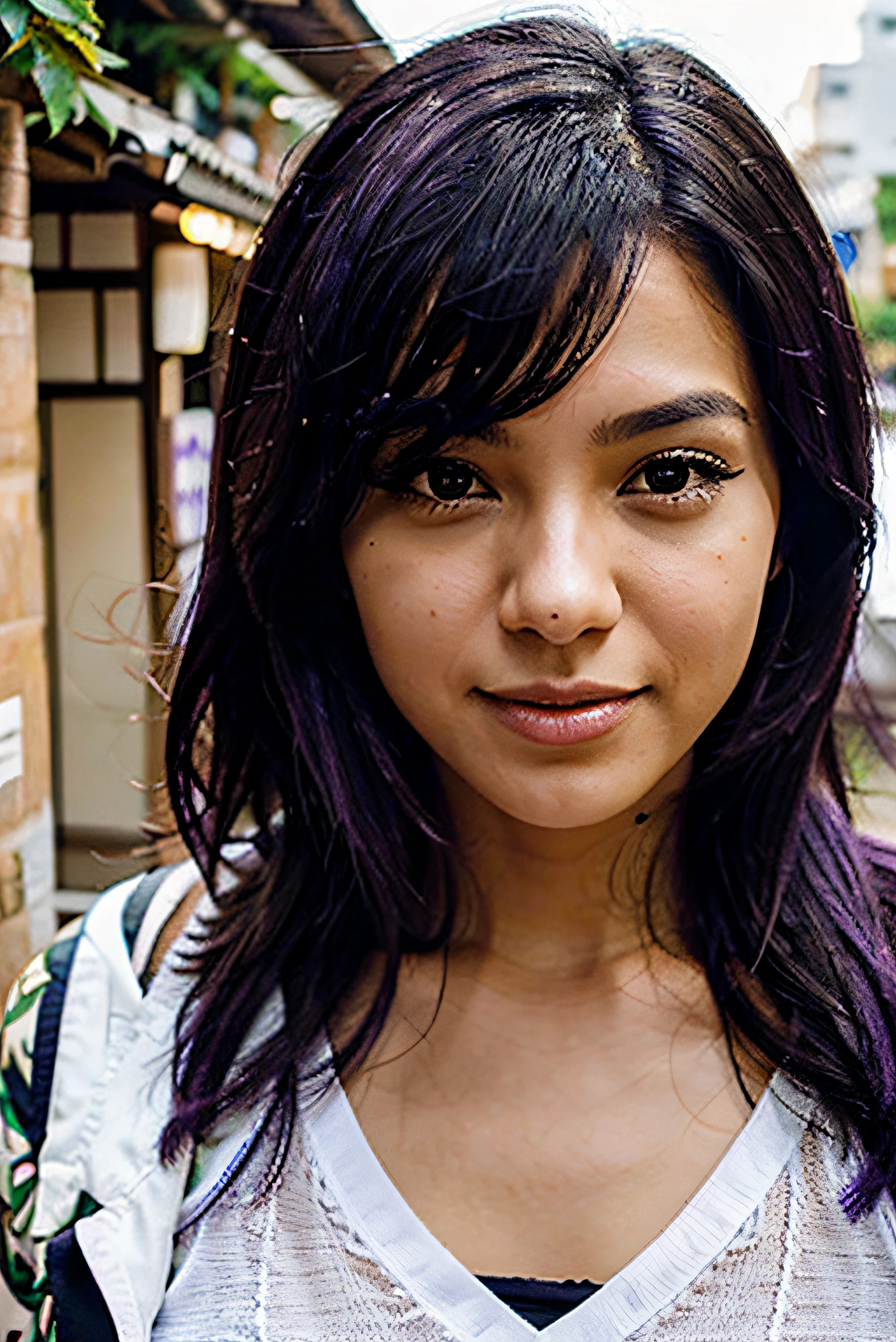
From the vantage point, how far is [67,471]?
1.43 metres

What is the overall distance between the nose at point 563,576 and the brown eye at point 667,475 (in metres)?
0.05

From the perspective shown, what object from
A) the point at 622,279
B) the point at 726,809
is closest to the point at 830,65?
the point at 622,279

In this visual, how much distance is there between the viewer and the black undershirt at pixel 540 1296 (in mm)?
981

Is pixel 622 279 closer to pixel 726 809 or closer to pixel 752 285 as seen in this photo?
pixel 752 285

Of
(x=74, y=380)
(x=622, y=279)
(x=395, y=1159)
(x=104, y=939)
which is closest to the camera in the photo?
(x=622, y=279)

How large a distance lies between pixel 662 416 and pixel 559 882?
0.51 meters

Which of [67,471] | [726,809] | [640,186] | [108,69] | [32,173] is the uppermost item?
[108,69]

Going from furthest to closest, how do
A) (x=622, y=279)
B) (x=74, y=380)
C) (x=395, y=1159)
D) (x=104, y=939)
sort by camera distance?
(x=74, y=380) → (x=104, y=939) → (x=395, y=1159) → (x=622, y=279)

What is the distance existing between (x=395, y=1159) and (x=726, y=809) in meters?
0.48

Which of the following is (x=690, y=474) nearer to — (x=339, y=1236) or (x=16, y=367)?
(x=339, y=1236)

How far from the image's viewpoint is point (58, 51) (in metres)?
1.24

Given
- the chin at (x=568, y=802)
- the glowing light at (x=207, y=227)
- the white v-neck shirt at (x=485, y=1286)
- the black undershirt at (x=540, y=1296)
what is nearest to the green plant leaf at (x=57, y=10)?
the glowing light at (x=207, y=227)

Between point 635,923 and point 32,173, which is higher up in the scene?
point 32,173

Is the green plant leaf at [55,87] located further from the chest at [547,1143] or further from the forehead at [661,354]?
the chest at [547,1143]
